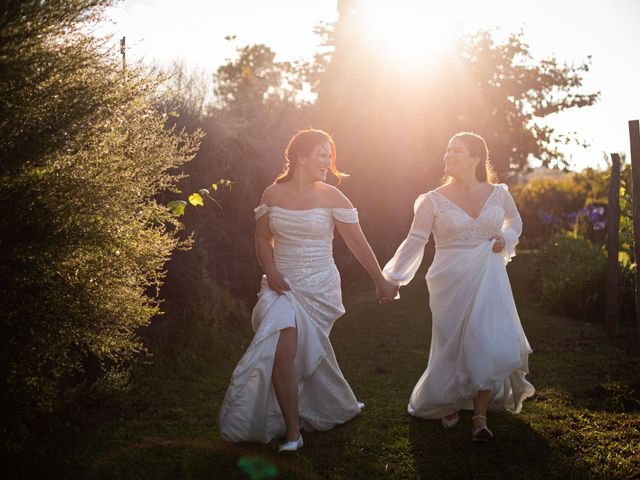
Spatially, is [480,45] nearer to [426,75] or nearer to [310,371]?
[426,75]

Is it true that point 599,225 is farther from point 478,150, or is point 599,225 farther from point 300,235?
point 300,235

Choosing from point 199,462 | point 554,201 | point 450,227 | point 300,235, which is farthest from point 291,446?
point 554,201

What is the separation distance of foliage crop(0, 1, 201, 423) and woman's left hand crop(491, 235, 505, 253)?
106 inches

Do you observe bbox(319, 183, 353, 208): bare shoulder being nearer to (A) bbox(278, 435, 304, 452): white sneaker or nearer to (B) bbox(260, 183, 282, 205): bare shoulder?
(B) bbox(260, 183, 282, 205): bare shoulder

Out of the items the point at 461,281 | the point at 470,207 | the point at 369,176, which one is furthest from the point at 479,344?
the point at 369,176

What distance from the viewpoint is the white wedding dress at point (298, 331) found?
16.9ft

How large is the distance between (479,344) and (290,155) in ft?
6.62

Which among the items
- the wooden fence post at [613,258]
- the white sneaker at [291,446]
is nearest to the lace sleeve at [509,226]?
the white sneaker at [291,446]

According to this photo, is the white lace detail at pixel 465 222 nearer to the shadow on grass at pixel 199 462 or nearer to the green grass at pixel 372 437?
the green grass at pixel 372 437

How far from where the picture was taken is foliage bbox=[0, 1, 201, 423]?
14.6 ft

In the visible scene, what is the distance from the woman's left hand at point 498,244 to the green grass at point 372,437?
1346 mm

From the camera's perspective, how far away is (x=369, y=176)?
15.2 metres

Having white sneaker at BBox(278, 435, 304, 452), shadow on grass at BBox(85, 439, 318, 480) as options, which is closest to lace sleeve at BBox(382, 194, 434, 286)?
white sneaker at BBox(278, 435, 304, 452)

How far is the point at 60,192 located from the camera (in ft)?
15.2
